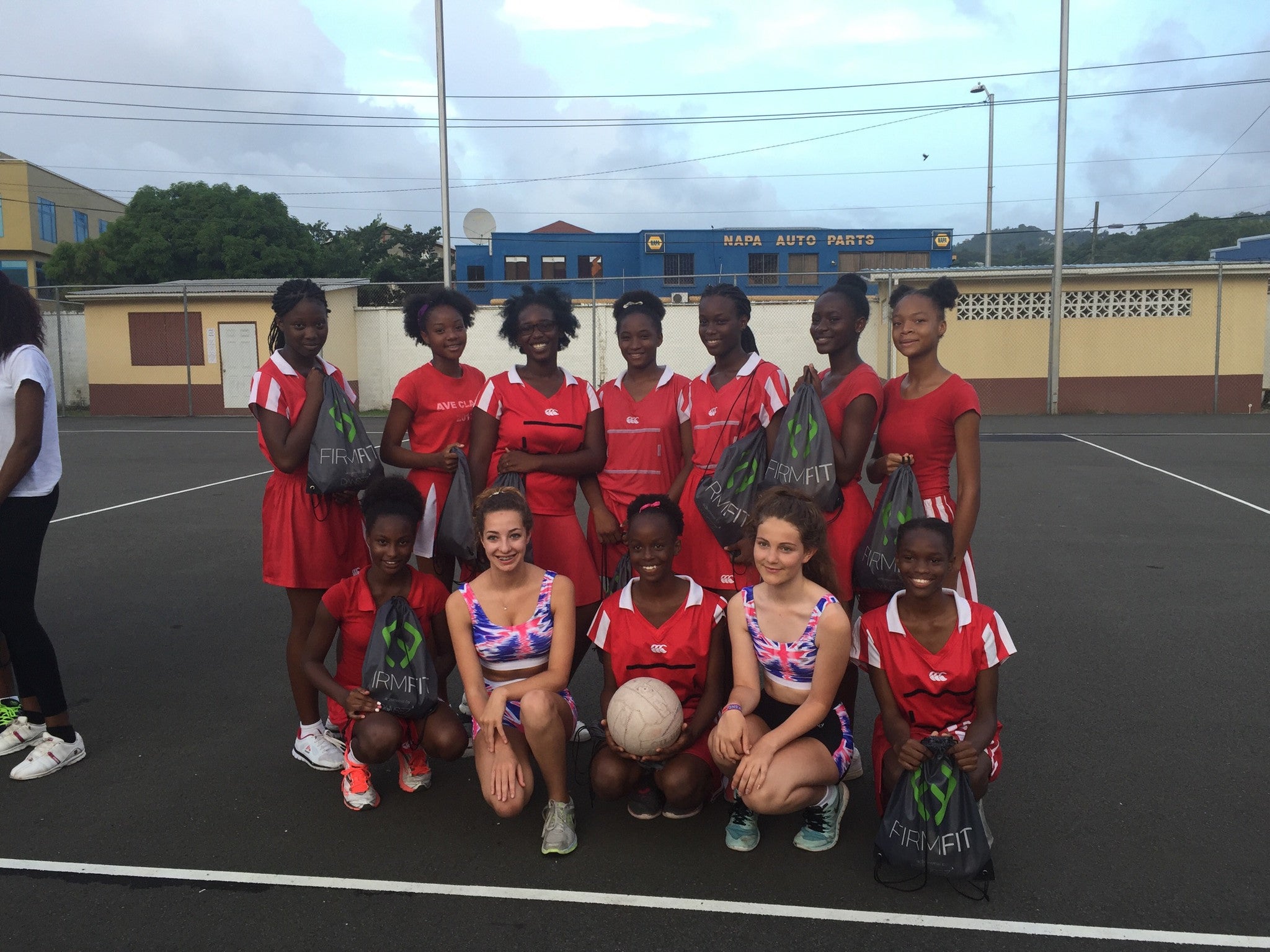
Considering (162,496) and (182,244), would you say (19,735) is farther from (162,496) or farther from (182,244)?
(182,244)

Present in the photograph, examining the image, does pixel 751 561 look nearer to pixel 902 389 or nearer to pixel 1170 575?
pixel 902 389

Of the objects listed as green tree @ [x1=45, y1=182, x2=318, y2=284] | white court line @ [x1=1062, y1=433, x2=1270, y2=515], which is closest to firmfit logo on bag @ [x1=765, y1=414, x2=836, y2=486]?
white court line @ [x1=1062, y1=433, x2=1270, y2=515]

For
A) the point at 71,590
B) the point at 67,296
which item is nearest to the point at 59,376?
the point at 67,296

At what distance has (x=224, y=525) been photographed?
933cm

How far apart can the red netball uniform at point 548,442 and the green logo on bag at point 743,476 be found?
2.32ft

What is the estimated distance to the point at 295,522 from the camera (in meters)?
4.10

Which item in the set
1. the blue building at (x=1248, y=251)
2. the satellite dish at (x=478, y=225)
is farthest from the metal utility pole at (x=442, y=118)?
the blue building at (x=1248, y=251)

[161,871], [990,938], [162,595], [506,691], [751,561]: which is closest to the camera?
[990,938]

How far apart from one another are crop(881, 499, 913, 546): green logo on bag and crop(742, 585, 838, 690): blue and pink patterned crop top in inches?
Answer: 13.1

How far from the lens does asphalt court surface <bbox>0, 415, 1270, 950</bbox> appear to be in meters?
2.91

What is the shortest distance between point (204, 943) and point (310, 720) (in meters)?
1.34

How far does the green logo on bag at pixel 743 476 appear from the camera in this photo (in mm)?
3721

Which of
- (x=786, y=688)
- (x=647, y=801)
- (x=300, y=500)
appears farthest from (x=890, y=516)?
(x=300, y=500)

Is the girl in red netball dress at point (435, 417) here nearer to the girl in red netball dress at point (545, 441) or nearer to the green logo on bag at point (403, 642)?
the girl in red netball dress at point (545, 441)
